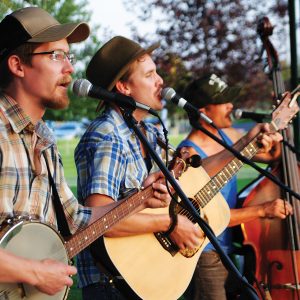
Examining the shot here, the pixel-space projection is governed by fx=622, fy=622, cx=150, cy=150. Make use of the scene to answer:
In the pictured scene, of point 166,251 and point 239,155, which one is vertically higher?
point 239,155

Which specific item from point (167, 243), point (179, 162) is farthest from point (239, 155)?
point (167, 243)

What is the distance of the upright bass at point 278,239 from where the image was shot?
168 inches

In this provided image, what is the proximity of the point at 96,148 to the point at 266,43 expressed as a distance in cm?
208

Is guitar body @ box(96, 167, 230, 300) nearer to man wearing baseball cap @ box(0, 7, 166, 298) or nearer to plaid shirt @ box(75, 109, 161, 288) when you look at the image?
plaid shirt @ box(75, 109, 161, 288)

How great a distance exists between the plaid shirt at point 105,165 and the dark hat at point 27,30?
68 centimetres

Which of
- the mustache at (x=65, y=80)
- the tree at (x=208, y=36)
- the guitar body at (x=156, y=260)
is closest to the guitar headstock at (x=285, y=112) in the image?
the guitar body at (x=156, y=260)

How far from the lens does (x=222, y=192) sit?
14.3 feet

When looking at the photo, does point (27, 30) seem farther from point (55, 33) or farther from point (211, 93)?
point (211, 93)

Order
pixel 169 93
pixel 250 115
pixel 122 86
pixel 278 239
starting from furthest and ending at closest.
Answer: pixel 278 239 < pixel 250 115 < pixel 122 86 < pixel 169 93

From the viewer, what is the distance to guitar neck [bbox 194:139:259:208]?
12.6ft

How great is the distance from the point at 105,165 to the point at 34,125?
61 cm

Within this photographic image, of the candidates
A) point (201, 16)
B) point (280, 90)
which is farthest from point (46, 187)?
point (201, 16)

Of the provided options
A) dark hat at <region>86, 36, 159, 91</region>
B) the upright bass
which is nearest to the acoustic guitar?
the upright bass

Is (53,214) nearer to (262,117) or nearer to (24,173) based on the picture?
(24,173)
